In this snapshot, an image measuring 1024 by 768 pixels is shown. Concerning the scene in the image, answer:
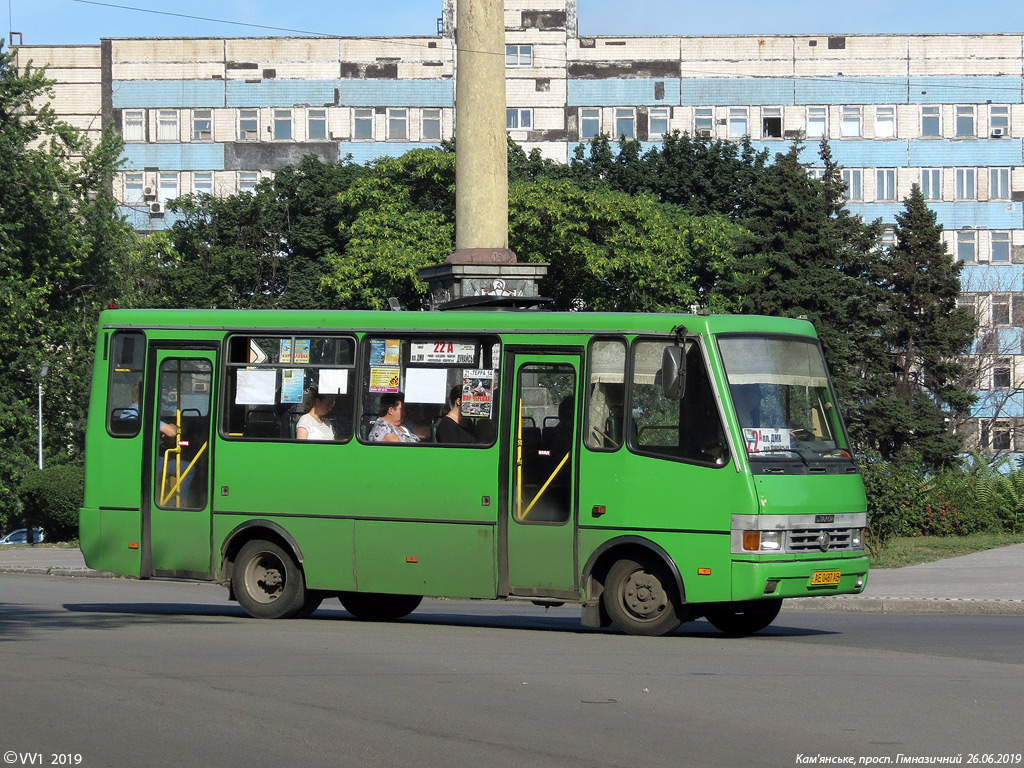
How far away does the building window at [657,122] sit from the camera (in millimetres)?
73875

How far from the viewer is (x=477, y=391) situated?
14016 millimetres

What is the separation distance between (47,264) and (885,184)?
4350 centimetres

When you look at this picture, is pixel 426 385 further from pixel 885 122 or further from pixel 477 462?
pixel 885 122

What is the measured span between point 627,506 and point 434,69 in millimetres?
63295

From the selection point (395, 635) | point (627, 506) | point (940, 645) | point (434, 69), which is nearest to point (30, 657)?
point (395, 635)

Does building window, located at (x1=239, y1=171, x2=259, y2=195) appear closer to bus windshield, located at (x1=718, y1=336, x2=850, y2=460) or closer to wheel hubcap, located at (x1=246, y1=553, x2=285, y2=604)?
wheel hubcap, located at (x1=246, y1=553, x2=285, y2=604)

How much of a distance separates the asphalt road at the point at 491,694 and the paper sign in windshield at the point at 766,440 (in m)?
1.65

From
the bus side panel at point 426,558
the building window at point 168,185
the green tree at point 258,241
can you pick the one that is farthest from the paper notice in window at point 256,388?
the building window at point 168,185

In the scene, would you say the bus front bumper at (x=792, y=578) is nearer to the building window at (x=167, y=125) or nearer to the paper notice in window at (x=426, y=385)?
the paper notice in window at (x=426, y=385)

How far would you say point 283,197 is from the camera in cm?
5928

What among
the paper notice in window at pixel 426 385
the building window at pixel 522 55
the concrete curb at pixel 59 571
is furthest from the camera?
the building window at pixel 522 55

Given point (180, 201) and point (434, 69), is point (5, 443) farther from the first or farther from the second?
point (434, 69)

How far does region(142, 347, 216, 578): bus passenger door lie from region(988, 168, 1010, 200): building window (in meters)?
64.8

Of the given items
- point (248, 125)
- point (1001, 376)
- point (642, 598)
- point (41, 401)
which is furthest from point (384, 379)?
point (248, 125)
